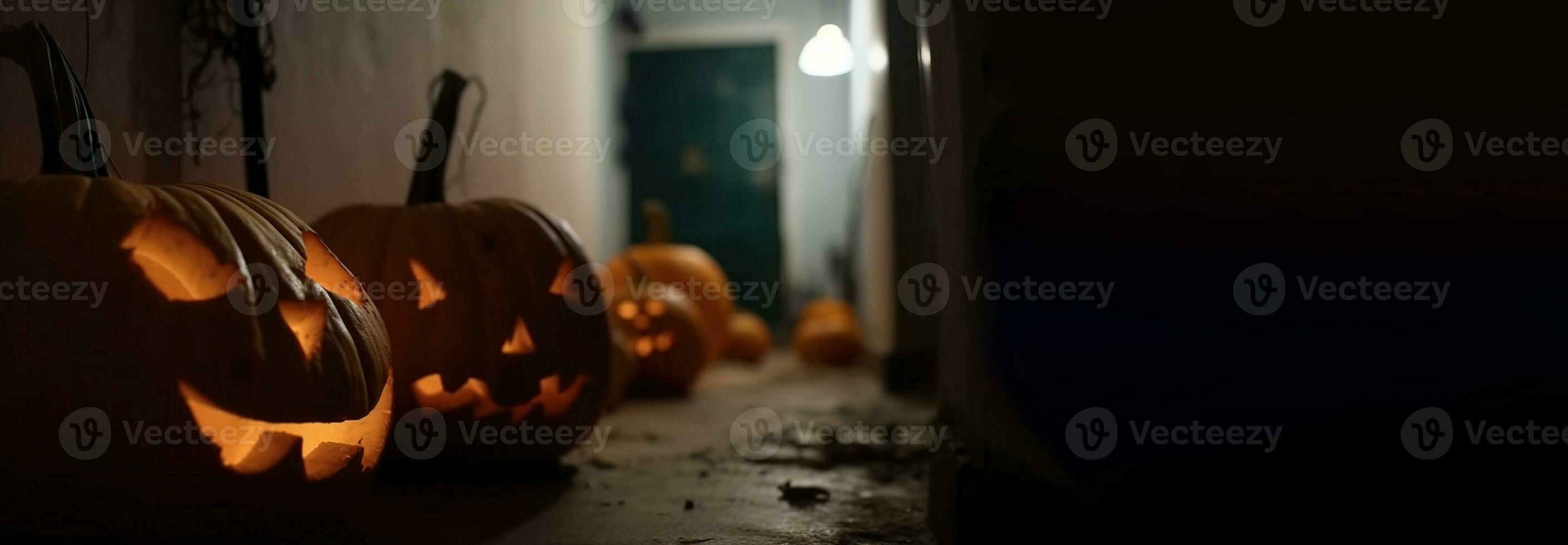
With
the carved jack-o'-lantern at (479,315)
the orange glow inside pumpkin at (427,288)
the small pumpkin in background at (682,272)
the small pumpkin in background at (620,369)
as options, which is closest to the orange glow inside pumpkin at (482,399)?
the carved jack-o'-lantern at (479,315)

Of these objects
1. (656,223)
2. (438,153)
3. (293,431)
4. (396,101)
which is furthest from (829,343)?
(293,431)

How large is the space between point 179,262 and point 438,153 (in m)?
0.91

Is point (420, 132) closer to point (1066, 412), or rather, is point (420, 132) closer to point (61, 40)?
point (61, 40)

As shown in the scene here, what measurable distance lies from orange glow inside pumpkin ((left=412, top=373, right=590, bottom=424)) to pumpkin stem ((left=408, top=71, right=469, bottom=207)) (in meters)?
0.44

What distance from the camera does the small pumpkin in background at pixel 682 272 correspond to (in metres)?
4.28

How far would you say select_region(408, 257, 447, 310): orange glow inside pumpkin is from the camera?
1801 mm

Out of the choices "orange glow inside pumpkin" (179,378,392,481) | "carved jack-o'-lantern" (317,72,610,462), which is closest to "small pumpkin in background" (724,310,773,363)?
"carved jack-o'-lantern" (317,72,610,462)

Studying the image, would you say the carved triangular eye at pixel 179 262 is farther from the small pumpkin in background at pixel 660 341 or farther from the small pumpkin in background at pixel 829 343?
the small pumpkin in background at pixel 829 343

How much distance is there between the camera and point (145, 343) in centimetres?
111

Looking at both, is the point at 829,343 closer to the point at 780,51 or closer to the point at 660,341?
the point at 660,341

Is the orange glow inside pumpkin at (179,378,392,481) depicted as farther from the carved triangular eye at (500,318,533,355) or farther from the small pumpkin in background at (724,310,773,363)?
the small pumpkin in background at (724,310,773,363)

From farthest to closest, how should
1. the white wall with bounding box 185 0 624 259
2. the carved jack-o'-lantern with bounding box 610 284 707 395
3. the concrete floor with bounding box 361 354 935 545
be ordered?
the carved jack-o'-lantern with bounding box 610 284 707 395 < the white wall with bounding box 185 0 624 259 < the concrete floor with bounding box 361 354 935 545

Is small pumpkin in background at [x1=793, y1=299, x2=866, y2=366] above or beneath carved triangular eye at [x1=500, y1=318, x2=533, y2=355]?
beneath

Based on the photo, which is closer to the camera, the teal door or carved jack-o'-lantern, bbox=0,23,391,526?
carved jack-o'-lantern, bbox=0,23,391,526
